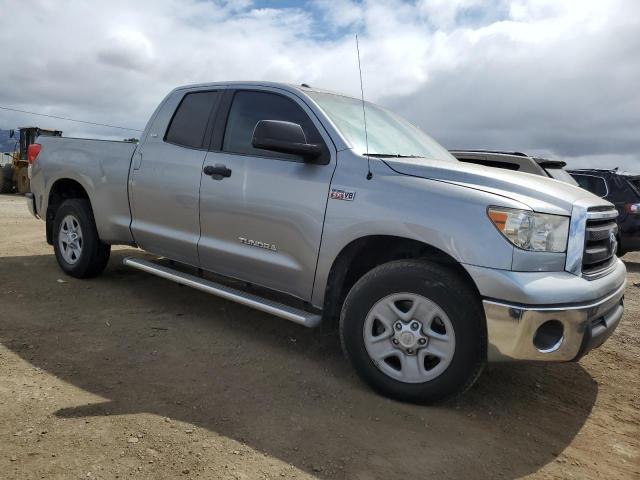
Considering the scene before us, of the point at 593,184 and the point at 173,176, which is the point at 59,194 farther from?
the point at 593,184

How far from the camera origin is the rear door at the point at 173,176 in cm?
423

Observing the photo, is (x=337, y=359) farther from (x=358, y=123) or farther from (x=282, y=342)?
(x=358, y=123)

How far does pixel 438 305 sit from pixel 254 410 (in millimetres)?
1162

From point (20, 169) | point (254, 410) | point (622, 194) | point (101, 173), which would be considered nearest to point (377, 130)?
point (254, 410)

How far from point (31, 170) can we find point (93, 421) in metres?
3.95

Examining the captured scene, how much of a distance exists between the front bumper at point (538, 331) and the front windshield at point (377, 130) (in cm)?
136

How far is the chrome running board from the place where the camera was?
3424mm

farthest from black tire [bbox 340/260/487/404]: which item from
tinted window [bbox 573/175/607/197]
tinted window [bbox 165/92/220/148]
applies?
tinted window [bbox 573/175/607/197]

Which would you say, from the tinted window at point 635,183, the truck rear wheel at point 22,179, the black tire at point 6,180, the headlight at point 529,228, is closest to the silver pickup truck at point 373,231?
the headlight at point 529,228

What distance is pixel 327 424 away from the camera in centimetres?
291

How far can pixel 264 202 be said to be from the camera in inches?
146

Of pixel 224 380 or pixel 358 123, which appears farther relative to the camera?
pixel 358 123

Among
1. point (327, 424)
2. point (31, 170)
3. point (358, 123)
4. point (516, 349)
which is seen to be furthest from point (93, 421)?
point (31, 170)

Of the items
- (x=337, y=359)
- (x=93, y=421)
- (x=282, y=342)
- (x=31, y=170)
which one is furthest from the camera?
(x=31, y=170)
